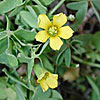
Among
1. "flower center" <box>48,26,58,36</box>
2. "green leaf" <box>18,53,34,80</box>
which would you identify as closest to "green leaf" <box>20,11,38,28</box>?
"flower center" <box>48,26,58,36</box>

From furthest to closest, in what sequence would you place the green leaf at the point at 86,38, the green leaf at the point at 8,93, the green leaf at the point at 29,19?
1. the green leaf at the point at 86,38
2. the green leaf at the point at 8,93
3. the green leaf at the point at 29,19

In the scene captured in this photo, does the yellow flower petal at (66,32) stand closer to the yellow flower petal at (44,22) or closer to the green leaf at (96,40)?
the yellow flower petal at (44,22)

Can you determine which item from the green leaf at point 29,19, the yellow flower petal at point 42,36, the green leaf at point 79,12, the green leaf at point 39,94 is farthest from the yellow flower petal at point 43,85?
the green leaf at point 79,12

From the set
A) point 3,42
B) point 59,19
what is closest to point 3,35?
point 3,42

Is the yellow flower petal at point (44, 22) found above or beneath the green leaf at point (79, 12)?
above

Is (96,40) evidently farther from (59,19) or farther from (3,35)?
(3,35)

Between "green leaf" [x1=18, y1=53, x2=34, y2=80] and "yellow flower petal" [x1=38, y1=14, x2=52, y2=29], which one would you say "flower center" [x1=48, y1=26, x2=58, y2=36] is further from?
"green leaf" [x1=18, y1=53, x2=34, y2=80]
